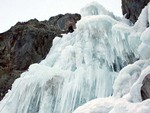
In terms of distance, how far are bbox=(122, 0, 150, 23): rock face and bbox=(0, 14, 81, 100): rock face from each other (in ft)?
16.8

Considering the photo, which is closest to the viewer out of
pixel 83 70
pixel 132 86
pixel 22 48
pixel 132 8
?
pixel 132 86

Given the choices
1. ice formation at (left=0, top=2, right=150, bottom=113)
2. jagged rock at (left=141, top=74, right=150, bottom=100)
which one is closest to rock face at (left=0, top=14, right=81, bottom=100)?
ice formation at (left=0, top=2, right=150, bottom=113)

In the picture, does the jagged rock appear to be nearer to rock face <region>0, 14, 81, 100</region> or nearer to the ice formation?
the ice formation

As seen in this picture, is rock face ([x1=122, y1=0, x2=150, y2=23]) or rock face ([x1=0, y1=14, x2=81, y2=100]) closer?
rock face ([x1=122, y1=0, x2=150, y2=23])

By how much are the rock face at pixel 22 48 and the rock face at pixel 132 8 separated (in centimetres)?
512

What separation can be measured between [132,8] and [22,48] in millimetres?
7757

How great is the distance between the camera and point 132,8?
14211mm

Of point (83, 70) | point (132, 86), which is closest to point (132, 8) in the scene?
point (83, 70)

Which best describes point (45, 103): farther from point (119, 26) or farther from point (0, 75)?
point (0, 75)

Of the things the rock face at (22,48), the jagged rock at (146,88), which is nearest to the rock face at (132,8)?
the rock face at (22,48)

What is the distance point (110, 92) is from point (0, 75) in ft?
29.3

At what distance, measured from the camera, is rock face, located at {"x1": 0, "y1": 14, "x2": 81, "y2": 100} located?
748 inches

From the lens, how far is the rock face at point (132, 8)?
13.4 metres

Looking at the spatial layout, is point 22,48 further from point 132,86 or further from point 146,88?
point 146,88
